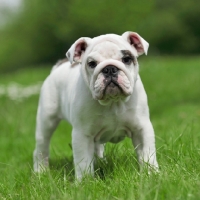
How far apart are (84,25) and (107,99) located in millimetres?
24840

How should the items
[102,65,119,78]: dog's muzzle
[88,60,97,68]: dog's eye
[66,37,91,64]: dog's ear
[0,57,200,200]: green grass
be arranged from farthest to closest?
[66,37,91,64]: dog's ear < [88,60,97,68]: dog's eye < [102,65,119,78]: dog's muzzle < [0,57,200,200]: green grass

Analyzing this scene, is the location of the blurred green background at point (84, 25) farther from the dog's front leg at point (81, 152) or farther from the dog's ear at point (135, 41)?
the dog's front leg at point (81, 152)

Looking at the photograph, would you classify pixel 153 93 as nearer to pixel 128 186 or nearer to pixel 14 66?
pixel 128 186

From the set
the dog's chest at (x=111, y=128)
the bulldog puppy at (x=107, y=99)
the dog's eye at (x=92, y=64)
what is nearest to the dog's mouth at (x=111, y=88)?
the bulldog puppy at (x=107, y=99)

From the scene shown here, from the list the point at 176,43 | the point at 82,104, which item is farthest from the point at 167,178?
the point at 176,43

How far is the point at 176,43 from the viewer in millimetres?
34750

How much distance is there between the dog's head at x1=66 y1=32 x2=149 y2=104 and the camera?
11.8 ft

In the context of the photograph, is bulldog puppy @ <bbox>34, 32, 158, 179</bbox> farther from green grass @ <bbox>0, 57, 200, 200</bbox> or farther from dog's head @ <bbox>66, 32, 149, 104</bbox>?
green grass @ <bbox>0, 57, 200, 200</bbox>

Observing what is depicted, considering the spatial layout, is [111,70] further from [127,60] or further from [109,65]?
[127,60]

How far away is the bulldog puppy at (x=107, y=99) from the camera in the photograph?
362cm

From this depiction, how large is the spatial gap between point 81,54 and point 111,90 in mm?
535

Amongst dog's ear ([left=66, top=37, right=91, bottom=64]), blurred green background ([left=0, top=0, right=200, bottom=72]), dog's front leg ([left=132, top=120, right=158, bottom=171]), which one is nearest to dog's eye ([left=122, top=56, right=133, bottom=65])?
dog's ear ([left=66, top=37, right=91, bottom=64])

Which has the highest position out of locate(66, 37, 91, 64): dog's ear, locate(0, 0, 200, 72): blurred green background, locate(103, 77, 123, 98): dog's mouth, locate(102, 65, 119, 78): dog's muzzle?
locate(66, 37, 91, 64): dog's ear

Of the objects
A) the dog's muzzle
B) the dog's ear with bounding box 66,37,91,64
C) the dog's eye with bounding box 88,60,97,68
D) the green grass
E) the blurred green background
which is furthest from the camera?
the blurred green background
